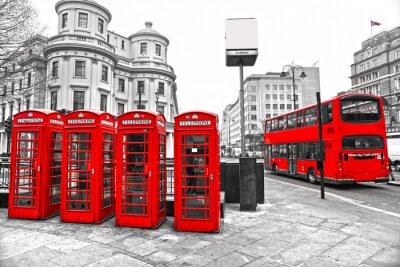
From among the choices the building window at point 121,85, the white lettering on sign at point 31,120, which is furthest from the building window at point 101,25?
the white lettering on sign at point 31,120

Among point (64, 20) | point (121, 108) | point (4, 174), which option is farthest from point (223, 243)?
point (121, 108)

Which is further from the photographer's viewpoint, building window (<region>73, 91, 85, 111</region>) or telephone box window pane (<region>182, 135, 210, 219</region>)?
building window (<region>73, 91, 85, 111</region>)

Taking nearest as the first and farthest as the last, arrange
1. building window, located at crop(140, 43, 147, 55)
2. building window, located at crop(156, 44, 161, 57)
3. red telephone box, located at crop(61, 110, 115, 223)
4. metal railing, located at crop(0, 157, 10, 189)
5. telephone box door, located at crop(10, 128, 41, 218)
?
red telephone box, located at crop(61, 110, 115, 223) < telephone box door, located at crop(10, 128, 41, 218) < metal railing, located at crop(0, 157, 10, 189) < building window, located at crop(140, 43, 147, 55) < building window, located at crop(156, 44, 161, 57)

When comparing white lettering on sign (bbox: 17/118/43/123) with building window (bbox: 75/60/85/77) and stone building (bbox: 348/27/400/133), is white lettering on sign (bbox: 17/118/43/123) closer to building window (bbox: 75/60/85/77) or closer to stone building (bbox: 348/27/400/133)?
building window (bbox: 75/60/85/77)

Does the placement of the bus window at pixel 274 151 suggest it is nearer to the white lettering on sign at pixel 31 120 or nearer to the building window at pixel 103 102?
the white lettering on sign at pixel 31 120

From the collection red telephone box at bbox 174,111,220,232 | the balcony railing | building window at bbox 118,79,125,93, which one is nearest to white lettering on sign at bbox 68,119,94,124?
red telephone box at bbox 174,111,220,232

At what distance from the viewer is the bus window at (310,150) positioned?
14.6m

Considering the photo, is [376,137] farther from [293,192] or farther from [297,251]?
[297,251]

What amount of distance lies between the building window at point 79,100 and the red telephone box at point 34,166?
80.1ft

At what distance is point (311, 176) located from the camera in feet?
49.6

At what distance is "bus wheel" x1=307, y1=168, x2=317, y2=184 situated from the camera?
585 inches

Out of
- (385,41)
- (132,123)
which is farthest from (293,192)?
(385,41)

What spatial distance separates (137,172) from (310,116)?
1164cm

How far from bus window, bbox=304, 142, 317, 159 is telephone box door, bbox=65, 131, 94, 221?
1184 cm
